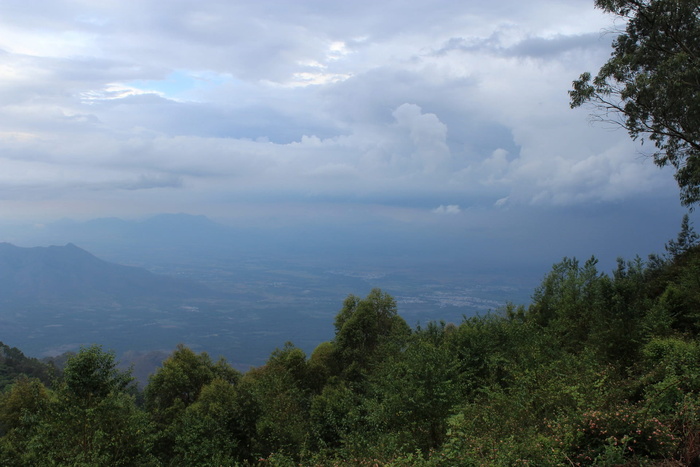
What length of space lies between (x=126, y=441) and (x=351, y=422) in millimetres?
7459

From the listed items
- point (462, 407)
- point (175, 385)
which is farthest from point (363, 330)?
point (462, 407)

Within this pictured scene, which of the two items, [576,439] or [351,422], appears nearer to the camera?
[576,439]

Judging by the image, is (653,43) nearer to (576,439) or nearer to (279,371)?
(576,439)

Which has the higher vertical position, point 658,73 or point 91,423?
point 658,73

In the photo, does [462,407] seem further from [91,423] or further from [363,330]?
[363,330]

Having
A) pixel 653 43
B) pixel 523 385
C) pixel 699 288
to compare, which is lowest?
pixel 523 385

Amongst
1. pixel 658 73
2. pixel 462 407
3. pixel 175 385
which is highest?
pixel 658 73

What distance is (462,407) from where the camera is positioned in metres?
11.7

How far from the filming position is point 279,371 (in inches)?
1063

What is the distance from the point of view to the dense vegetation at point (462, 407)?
6.89m

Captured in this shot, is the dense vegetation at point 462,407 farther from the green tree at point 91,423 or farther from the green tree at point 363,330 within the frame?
the green tree at point 363,330

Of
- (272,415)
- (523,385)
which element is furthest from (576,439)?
(272,415)

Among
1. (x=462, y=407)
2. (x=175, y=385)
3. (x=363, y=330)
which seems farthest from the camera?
(x=363, y=330)

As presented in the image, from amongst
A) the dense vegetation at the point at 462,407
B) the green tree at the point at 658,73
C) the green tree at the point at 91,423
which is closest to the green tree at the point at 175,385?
the dense vegetation at the point at 462,407
